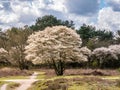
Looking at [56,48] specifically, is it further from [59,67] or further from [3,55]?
[3,55]

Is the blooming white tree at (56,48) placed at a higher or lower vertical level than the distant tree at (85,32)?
lower

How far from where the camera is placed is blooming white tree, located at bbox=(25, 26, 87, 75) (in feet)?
178

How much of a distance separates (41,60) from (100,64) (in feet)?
101

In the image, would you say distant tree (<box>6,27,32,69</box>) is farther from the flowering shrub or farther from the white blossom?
the white blossom

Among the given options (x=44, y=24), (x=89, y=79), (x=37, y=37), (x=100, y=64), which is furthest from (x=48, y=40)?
(x=44, y=24)

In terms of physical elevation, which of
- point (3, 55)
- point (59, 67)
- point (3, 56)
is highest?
point (3, 55)

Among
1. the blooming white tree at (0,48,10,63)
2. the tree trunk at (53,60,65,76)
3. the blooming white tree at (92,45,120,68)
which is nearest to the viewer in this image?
the tree trunk at (53,60,65,76)

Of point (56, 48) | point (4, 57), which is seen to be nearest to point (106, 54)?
point (4, 57)

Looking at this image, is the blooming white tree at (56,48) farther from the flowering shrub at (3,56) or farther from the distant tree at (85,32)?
the distant tree at (85,32)

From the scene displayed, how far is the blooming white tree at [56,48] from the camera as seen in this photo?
54.2 meters

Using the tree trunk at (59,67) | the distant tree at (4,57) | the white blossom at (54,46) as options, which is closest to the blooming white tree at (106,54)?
the distant tree at (4,57)

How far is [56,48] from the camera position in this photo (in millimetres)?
53844

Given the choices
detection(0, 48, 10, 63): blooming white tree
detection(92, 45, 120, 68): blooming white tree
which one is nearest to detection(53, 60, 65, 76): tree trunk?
detection(92, 45, 120, 68): blooming white tree

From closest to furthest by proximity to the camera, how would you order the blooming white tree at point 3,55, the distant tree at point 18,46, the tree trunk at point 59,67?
1. the tree trunk at point 59,67
2. the distant tree at point 18,46
3. the blooming white tree at point 3,55
